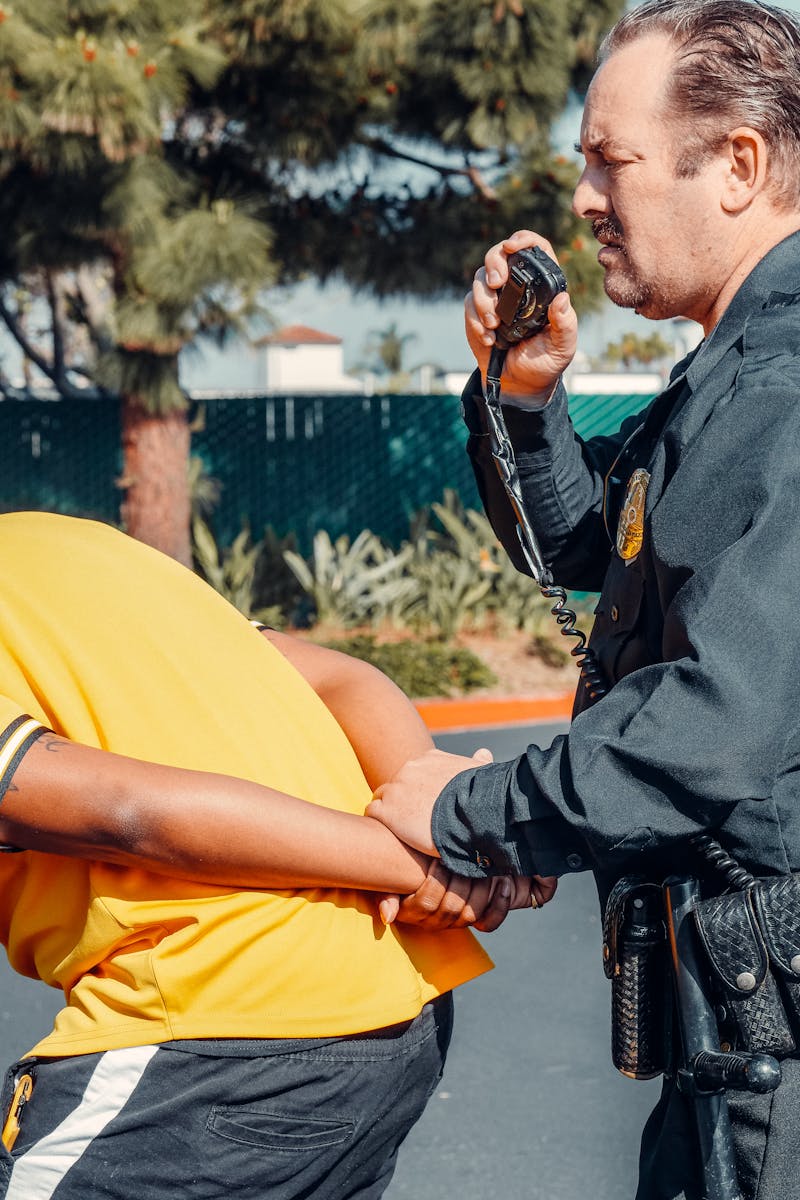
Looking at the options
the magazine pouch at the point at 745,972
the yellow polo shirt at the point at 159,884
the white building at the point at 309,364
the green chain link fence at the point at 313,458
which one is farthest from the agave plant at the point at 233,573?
the white building at the point at 309,364

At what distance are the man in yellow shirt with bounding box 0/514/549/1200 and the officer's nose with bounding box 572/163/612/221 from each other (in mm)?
736

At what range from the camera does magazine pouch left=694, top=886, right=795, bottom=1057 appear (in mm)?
1673

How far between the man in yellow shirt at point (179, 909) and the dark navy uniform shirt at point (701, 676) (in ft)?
0.52

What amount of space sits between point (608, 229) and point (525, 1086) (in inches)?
114

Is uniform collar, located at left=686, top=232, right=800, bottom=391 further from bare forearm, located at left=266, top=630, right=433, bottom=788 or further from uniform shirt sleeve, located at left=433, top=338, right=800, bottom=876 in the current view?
bare forearm, located at left=266, top=630, right=433, bottom=788

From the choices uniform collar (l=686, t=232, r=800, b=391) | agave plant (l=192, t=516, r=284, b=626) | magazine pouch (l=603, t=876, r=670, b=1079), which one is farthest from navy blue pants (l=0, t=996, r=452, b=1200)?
agave plant (l=192, t=516, r=284, b=626)

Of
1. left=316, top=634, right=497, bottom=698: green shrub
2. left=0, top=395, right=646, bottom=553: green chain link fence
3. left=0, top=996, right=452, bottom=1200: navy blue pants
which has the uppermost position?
left=0, top=996, right=452, bottom=1200: navy blue pants

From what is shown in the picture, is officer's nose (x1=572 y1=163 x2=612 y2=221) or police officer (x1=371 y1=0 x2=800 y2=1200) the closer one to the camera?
police officer (x1=371 y1=0 x2=800 y2=1200)

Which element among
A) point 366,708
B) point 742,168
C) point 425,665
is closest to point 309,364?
point 425,665

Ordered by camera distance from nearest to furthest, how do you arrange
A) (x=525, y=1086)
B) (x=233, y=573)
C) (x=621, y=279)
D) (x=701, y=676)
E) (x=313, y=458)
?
(x=701, y=676) → (x=621, y=279) → (x=525, y=1086) → (x=233, y=573) → (x=313, y=458)

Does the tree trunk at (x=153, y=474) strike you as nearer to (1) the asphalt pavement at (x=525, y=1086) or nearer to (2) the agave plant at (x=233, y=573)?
(2) the agave plant at (x=233, y=573)

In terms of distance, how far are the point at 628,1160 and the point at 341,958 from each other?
2374 mm

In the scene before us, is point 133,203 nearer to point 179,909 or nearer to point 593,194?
point 593,194

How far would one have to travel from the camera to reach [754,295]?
1796 mm
